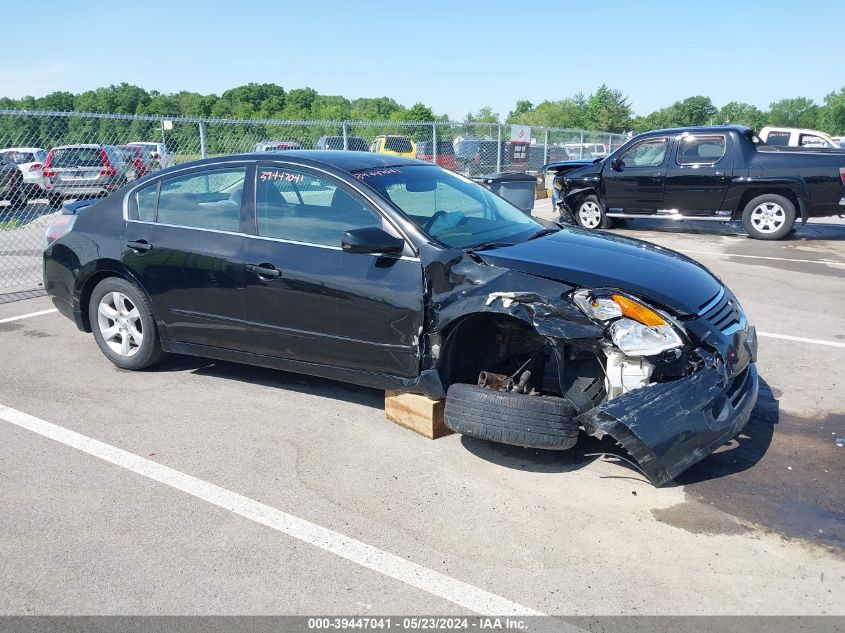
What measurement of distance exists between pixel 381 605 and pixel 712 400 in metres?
1.92

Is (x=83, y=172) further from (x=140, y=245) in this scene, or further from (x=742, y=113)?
(x=742, y=113)

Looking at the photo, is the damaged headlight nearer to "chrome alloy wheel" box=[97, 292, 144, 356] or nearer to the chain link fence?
"chrome alloy wheel" box=[97, 292, 144, 356]

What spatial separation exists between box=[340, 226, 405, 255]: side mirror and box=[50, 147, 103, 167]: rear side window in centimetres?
1226

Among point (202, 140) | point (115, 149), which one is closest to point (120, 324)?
point (202, 140)

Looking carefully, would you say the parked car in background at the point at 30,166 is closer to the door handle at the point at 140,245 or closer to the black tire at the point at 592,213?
the black tire at the point at 592,213

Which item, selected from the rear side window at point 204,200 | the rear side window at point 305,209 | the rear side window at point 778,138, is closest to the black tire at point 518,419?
the rear side window at point 305,209

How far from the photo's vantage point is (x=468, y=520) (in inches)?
139

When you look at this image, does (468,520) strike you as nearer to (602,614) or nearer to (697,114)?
(602,614)

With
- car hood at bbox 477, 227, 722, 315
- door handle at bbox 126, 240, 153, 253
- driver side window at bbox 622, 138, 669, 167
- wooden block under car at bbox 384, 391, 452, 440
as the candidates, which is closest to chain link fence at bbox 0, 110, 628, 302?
door handle at bbox 126, 240, 153, 253

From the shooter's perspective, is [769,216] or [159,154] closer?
[769,216]

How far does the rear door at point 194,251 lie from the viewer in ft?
16.3

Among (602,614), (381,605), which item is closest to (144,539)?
(381,605)

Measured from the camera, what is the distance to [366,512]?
11.9ft

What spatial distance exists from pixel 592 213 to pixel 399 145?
8.65 meters
